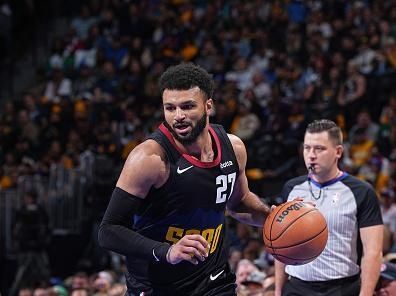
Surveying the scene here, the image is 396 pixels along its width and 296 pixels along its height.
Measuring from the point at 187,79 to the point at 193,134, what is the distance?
0.29 m

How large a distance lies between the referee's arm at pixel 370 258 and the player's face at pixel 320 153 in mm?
479

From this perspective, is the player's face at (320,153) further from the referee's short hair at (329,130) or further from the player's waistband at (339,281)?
the player's waistband at (339,281)

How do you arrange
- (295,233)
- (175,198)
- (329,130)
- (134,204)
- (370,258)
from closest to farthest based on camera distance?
(134,204) → (175,198) → (295,233) → (370,258) → (329,130)

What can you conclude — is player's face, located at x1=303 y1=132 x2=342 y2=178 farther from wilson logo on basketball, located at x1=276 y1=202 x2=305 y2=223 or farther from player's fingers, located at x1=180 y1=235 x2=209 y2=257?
player's fingers, located at x1=180 y1=235 x2=209 y2=257

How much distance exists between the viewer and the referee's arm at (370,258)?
5.28 m

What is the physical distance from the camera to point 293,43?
14.7m

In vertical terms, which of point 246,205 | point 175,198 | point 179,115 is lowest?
point 246,205

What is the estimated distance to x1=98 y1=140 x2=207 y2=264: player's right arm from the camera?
4.17 meters

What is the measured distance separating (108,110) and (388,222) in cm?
690

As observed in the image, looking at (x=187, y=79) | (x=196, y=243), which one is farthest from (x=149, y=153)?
(x=196, y=243)

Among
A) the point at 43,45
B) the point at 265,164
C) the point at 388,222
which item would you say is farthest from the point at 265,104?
the point at 43,45

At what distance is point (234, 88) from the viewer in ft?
46.2

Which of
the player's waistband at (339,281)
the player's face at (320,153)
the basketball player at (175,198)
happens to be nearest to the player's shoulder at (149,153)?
the basketball player at (175,198)

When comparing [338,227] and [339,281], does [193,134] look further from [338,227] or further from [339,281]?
[339,281]
